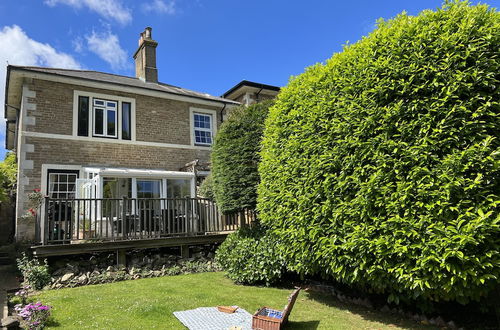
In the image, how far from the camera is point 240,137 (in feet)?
30.2

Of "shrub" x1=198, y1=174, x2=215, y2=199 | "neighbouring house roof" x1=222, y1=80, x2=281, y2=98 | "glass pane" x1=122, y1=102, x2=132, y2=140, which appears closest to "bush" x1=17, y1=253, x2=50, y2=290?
"shrub" x1=198, y1=174, x2=215, y2=199

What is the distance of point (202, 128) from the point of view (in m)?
16.5

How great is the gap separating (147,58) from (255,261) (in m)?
14.0

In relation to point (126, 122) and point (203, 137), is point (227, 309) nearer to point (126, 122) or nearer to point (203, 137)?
point (126, 122)

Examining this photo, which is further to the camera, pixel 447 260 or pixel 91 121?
pixel 91 121

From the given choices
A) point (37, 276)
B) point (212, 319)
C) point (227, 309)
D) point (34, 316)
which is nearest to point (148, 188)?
point (37, 276)

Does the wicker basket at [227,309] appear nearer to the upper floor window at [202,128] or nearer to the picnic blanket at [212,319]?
the picnic blanket at [212,319]

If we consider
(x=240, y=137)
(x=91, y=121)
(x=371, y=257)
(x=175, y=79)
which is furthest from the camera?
(x=175, y=79)

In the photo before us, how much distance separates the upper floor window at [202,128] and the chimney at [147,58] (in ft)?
11.6

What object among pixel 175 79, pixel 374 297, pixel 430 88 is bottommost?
pixel 374 297

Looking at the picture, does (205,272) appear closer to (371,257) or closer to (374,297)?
(374,297)

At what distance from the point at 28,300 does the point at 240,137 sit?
616cm

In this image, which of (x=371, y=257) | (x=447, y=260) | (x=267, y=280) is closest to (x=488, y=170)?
(x=447, y=260)

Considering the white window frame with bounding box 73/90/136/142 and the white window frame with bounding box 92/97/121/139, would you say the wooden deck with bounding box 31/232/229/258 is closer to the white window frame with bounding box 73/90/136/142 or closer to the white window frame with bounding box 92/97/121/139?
the white window frame with bounding box 73/90/136/142
